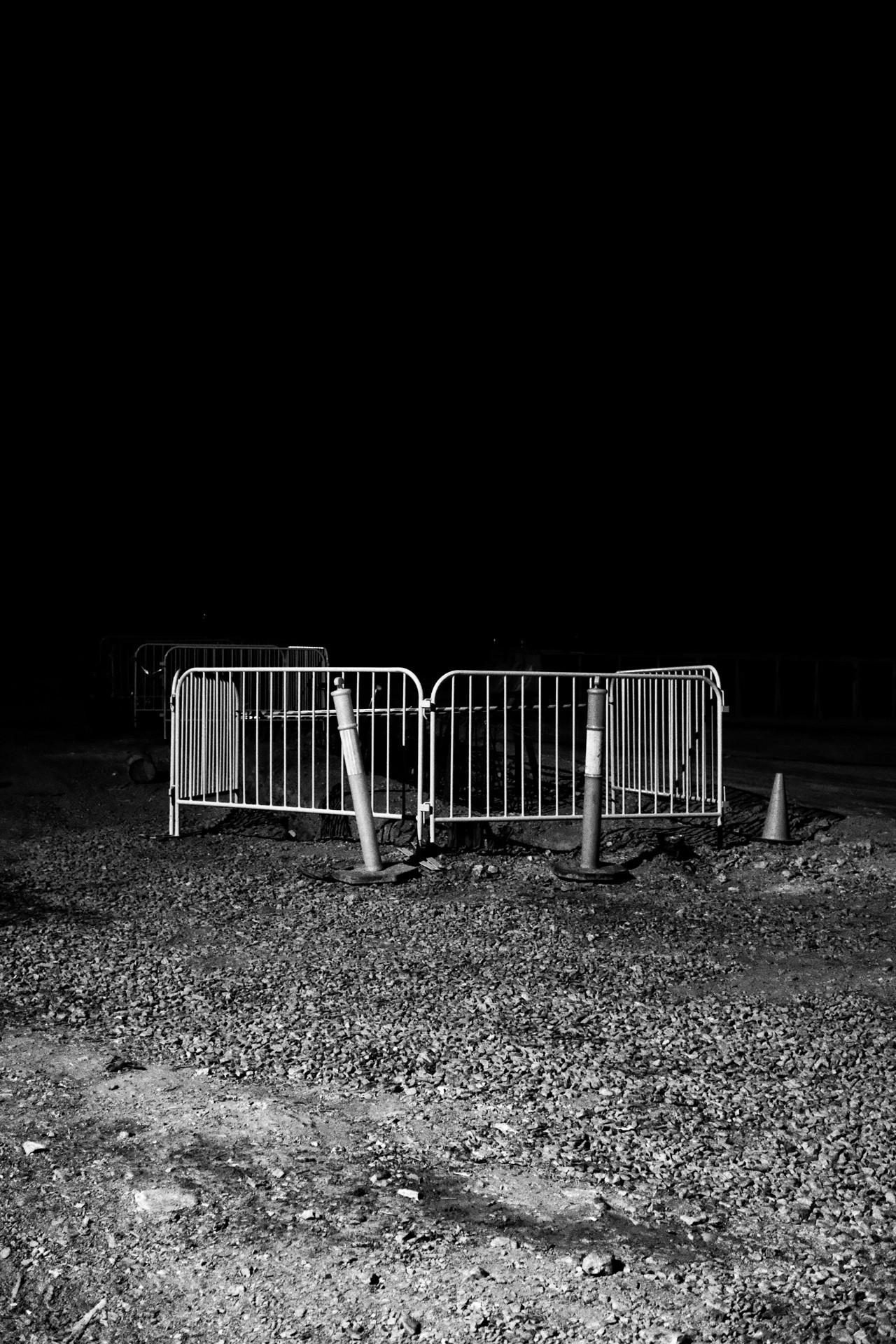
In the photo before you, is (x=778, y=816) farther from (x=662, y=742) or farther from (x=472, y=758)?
(x=472, y=758)

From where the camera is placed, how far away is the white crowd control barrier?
21250mm

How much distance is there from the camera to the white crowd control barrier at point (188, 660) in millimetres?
21250

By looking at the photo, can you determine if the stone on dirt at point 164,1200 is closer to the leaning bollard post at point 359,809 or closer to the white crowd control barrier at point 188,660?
the leaning bollard post at point 359,809

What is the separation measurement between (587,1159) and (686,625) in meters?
38.4

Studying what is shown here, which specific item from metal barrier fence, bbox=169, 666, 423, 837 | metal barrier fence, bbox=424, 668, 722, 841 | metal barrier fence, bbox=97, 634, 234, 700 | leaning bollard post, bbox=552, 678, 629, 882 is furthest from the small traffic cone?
metal barrier fence, bbox=97, 634, 234, 700

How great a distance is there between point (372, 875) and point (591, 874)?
1.57 meters

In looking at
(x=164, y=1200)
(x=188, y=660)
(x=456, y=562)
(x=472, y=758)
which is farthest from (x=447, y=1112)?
(x=456, y=562)

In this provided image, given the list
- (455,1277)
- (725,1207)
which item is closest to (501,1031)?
(725,1207)

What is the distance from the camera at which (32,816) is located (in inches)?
471

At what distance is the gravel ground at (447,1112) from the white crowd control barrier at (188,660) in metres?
12.9

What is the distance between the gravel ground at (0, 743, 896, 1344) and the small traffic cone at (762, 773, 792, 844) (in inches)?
56.9

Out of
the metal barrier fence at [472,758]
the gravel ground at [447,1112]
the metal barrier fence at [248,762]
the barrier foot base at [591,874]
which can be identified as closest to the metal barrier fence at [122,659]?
the metal barrier fence at [248,762]

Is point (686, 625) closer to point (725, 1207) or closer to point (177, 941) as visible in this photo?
point (177, 941)

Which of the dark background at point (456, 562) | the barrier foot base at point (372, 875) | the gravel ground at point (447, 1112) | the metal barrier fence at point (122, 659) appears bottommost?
the barrier foot base at point (372, 875)
